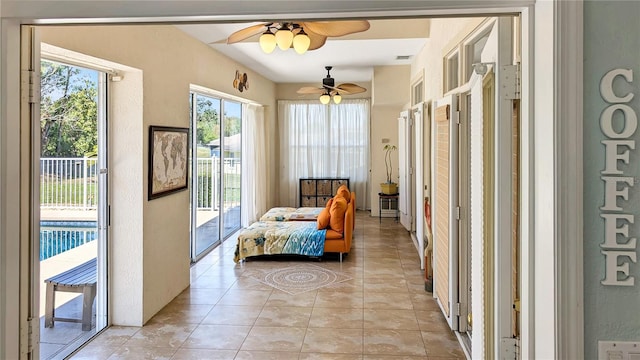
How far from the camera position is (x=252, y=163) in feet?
27.0

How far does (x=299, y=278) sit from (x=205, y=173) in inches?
88.4

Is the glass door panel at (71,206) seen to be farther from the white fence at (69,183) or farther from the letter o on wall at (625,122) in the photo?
the letter o on wall at (625,122)

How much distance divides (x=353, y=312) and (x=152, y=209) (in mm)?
2096

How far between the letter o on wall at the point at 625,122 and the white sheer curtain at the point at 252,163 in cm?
723

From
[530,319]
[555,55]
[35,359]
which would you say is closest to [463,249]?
[530,319]

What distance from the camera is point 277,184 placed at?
10.1m

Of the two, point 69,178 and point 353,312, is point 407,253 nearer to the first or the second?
point 353,312

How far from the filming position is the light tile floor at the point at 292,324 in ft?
10.9

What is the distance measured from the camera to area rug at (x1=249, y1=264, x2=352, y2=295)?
4.86 m

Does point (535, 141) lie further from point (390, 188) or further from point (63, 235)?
point (390, 188)

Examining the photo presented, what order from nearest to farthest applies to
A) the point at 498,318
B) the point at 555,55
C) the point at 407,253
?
1. the point at 555,55
2. the point at 498,318
3. the point at 407,253

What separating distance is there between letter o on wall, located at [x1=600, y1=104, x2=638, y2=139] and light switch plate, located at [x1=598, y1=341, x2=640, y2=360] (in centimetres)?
55

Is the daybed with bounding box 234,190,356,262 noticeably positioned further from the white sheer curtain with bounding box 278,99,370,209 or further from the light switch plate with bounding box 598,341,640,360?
the light switch plate with bounding box 598,341,640,360

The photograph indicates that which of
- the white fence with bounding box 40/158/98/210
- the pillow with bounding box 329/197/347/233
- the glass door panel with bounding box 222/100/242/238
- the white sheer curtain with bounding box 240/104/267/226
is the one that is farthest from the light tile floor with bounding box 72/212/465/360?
the white sheer curtain with bounding box 240/104/267/226
